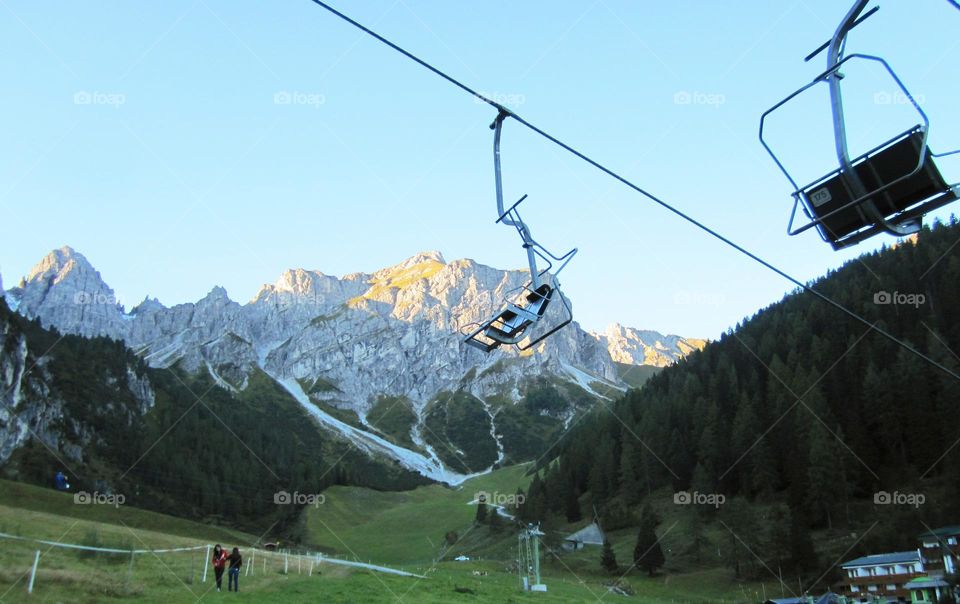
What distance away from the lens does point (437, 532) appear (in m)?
165

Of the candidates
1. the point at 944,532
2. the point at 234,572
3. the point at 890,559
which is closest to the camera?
the point at 234,572

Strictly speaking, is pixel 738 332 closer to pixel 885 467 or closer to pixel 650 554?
pixel 885 467

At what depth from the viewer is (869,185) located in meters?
10.5

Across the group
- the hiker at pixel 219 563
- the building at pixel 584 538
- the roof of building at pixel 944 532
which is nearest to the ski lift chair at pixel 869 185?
the hiker at pixel 219 563

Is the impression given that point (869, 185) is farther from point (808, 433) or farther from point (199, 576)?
point (808, 433)
